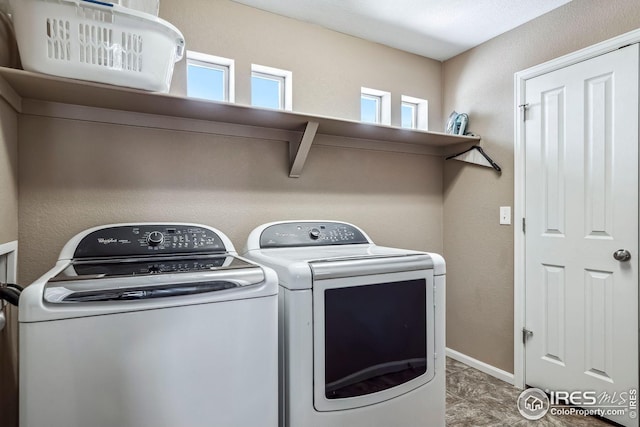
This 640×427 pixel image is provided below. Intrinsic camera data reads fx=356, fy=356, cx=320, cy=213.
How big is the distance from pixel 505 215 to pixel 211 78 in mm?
2111

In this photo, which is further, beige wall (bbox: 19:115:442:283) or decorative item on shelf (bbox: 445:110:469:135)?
decorative item on shelf (bbox: 445:110:469:135)

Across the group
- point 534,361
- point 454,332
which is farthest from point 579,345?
point 454,332

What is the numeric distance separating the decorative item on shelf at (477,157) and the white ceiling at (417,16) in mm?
779

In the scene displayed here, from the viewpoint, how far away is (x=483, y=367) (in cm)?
255

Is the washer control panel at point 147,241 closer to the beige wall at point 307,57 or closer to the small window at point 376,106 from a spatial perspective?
the beige wall at point 307,57

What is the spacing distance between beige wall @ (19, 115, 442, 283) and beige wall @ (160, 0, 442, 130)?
0.32 m

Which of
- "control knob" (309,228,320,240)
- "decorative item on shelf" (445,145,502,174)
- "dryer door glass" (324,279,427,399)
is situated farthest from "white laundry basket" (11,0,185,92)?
"decorative item on shelf" (445,145,502,174)

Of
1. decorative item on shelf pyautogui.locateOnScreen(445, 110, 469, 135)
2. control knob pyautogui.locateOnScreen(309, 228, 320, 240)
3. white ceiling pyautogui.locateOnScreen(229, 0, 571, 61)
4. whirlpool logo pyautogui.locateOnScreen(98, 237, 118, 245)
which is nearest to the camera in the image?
whirlpool logo pyautogui.locateOnScreen(98, 237, 118, 245)

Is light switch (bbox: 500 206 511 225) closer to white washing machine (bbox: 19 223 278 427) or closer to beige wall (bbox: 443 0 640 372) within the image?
beige wall (bbox: 443 0 640 372)

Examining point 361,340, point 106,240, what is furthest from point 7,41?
point 361,340

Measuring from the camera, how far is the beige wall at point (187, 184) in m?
1.66

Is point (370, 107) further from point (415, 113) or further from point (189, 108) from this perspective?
point (189, 108)

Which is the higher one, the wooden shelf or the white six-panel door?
the wooden shelf

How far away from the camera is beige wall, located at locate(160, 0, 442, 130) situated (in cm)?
200
